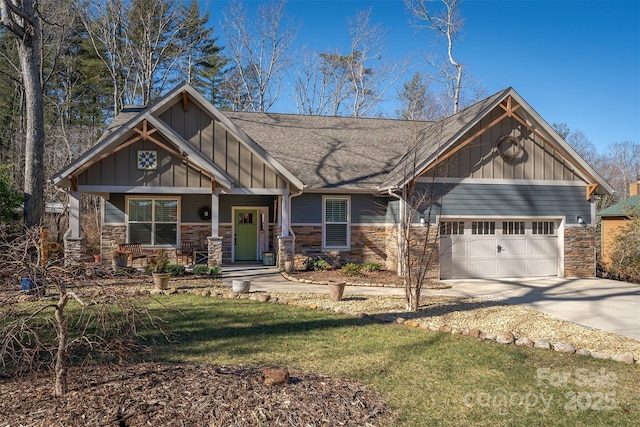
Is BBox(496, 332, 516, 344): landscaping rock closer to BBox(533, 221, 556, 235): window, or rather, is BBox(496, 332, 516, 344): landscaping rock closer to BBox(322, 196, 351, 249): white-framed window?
BBox(322, 196, 351, 249): white-framed window

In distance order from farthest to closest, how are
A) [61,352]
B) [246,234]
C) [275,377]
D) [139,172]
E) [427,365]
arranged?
[246,234]
[139,172]
[427,365]
[275,377]
[61,352]

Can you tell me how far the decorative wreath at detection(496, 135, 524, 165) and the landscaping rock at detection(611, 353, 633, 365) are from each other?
8.52 metres

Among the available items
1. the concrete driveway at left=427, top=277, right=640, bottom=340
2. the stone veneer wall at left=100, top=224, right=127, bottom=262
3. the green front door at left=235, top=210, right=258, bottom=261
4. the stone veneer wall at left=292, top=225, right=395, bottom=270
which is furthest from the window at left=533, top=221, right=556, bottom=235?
the stone veneer wall at left=100, top=224, right=127, bottom=262

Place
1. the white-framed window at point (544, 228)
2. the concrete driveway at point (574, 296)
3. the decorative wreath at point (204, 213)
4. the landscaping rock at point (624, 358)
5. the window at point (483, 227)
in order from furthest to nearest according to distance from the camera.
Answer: the decorative wreath at point (204, 213) < the white-framed window at point (544, 228) < the window at point (483, 227) < the concrete driveway at point (574, 296) < the landscaping rock at point (624, 358)

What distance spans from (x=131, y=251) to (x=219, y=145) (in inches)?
175

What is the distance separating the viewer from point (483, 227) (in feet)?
45.9

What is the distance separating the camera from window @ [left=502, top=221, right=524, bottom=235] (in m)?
14.1

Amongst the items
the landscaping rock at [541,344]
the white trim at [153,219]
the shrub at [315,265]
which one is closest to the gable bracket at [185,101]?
the white trim at [153,219]

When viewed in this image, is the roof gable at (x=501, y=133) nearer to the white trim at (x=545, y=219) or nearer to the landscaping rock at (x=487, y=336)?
the white trim at (x=545, y=219)

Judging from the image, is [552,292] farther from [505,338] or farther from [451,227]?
[505,338]

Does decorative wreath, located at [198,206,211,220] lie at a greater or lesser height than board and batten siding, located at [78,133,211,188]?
lesser

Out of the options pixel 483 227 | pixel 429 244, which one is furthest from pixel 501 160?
pixel 429 244

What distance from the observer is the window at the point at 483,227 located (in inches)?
548

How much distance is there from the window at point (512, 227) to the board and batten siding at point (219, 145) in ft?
24.0
